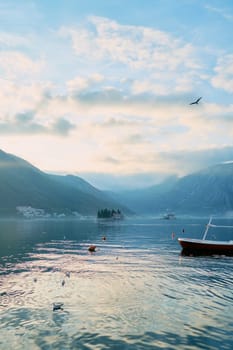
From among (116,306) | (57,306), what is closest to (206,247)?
(116,306)

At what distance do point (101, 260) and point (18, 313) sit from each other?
47.0 meters

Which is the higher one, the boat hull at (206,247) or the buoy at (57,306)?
the boat hull at (206,247)

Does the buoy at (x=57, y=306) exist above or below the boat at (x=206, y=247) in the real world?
below

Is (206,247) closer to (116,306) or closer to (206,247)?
(206,247)

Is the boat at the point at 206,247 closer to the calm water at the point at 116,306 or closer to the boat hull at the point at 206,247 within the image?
the boat hull at the point at 206,247

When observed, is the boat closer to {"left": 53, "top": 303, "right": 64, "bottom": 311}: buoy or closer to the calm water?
the calm water

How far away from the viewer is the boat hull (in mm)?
105562

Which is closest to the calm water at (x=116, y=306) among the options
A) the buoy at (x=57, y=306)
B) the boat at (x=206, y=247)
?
the buoy at (x=57, y=306)

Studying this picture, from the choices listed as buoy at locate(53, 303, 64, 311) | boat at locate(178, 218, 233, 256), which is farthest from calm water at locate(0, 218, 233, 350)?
boat at locate(178, 218, 233, 256)

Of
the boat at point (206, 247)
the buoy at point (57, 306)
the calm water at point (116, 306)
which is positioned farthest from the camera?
the boat at point (206, 247)

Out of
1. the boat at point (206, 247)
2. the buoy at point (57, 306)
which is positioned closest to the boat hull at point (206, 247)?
the boat at point (206, 247)

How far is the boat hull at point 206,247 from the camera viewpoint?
106 meters

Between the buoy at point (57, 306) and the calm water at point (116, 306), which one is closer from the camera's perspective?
the calm water at point (116, 306)

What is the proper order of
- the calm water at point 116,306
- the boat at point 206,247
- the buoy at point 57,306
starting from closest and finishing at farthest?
the calm water at point 116,306, the buoy at point 57,306, the boat at point 206,247
